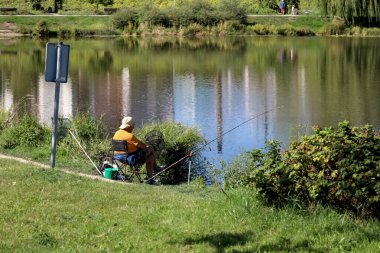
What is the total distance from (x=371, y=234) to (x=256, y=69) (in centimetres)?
2998

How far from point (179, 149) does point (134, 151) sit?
246 cm

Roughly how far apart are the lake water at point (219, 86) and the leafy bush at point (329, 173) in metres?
8.01

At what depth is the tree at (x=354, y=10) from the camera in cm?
5562

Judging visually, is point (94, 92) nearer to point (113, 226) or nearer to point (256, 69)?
point (256, 69)

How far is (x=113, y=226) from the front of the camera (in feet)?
23.6

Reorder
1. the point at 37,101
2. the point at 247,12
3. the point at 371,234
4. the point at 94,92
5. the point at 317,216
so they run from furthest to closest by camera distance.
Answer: the point at 247,12 < the point at 94,92 < the point at 37,101 < the point at 317,216 < the point at 371,234

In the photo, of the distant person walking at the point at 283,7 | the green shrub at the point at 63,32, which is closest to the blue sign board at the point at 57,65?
the green shrub at the point at 63,32

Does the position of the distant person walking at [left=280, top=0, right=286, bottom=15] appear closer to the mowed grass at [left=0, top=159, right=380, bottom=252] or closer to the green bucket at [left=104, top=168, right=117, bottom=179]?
the green bucket at [left=104, top=168, right=117, bottom=179]

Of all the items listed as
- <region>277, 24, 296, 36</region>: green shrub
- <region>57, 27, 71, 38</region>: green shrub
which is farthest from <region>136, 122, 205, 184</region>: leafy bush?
<region>57, 27, 71, 38</region>: green shrub

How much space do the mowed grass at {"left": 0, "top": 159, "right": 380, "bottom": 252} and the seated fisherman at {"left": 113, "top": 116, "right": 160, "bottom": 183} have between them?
3.84 meters

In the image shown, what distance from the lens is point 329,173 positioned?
288 inches

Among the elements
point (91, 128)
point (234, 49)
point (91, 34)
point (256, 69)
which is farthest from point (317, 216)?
point (91, 34)

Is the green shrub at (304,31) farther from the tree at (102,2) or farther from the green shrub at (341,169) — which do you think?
the green shrub at (341,169)

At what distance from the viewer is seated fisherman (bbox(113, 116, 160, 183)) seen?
41.7ft
